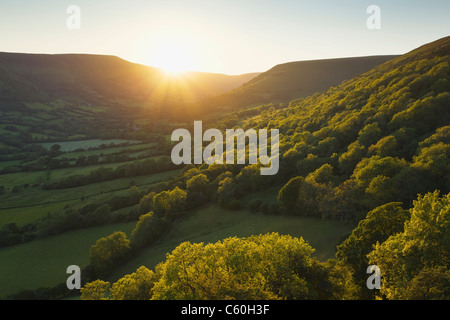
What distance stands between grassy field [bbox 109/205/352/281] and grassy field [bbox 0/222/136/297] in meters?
12.8

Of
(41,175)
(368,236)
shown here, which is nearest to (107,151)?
(41,175)

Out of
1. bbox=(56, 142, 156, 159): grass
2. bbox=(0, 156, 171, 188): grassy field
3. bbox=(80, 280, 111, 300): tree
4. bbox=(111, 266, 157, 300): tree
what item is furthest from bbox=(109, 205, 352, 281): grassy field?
bbox=(56, 142, 156, 159): grass

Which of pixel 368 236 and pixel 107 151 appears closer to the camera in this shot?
pixel 368 236

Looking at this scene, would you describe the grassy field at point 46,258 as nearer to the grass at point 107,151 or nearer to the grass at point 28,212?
the grass at point 28,212

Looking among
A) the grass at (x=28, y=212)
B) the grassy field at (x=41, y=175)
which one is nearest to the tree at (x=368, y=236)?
the grass at (x=28, y=212)

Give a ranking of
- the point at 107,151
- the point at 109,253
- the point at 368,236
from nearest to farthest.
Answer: the point at 368,236 < the point at 109,253 < the point at 107,151

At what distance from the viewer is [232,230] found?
5797 cm

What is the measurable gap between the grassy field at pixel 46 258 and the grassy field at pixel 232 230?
41.9 feet

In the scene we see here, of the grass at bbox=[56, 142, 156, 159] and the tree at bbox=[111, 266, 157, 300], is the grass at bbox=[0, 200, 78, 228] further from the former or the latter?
the tree at bbox=[111, 266, 157, 300]

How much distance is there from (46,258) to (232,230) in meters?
45.1

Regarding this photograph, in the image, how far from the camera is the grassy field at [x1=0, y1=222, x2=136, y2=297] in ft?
184

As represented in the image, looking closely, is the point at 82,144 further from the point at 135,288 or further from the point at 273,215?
the point at 135,288
